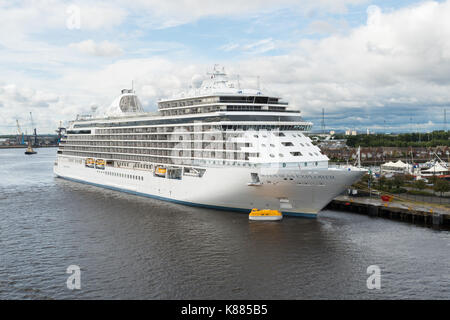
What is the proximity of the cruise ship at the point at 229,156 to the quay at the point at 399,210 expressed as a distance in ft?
27.8

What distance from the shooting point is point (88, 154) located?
205 ft

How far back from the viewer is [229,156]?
37344mm

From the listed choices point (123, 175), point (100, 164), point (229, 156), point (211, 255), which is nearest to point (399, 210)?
point (229, 156)

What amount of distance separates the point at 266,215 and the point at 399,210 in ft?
48.8

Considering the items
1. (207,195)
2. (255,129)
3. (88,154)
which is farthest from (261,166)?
(88,154)

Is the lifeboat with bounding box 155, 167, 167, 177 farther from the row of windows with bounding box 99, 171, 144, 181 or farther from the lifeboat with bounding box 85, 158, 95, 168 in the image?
the lifeboat with bounding box 85, 158, 95, 168

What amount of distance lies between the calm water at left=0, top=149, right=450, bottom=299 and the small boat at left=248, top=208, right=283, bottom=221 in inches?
44.0

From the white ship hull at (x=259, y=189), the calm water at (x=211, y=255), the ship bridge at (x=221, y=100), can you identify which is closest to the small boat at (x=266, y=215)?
the calm water at (x=211, y=255)

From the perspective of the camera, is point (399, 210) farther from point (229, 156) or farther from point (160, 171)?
point (160, 171)

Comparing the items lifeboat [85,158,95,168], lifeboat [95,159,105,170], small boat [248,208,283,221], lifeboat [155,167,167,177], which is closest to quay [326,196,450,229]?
small boat [248,208,283,221]

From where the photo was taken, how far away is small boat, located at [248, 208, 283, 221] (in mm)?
35406

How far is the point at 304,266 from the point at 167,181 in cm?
2284

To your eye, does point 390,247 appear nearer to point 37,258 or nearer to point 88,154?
point 37,258

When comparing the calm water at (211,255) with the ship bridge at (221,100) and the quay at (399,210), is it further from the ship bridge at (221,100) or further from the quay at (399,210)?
the ship bridge at (221,100)
